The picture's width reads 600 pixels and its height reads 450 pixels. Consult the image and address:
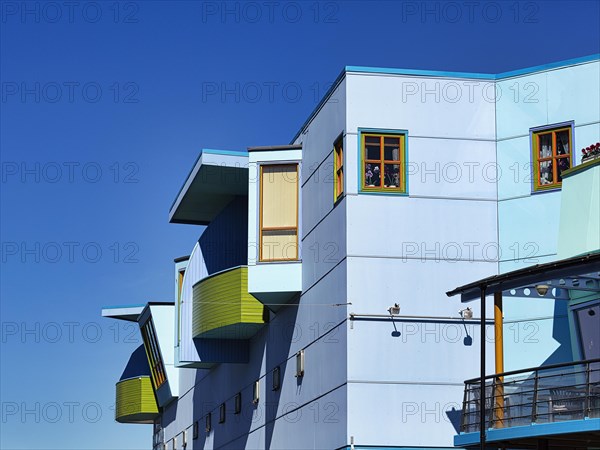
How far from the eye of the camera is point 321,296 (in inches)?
1141

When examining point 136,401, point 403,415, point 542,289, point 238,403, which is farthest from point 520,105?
point 136,401

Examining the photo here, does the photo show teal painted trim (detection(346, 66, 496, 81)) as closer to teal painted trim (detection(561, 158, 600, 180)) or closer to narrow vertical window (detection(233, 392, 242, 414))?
teal painted trim (detection(561, 158, 600, 180))

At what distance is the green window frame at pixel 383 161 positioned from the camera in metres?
27.5

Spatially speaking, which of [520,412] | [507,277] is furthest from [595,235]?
[520,412]

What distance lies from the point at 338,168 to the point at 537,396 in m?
8.13

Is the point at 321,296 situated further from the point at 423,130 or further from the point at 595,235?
the point at 595,235

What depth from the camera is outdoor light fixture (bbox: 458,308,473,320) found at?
27.0m

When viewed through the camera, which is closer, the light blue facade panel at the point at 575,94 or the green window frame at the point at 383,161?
the light blue facade panel at the point at 575,94

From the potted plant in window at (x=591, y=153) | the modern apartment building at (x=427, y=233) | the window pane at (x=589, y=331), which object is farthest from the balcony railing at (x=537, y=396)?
the potted plant in window at (x=591, y=153)

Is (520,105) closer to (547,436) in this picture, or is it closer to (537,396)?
(537,396)

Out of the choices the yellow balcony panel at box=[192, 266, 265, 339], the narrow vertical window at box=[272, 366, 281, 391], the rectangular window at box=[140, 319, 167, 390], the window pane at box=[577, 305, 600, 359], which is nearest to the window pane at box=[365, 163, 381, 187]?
the window pane at box=[577, 305, 600, 359]

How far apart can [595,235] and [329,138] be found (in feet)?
23.4

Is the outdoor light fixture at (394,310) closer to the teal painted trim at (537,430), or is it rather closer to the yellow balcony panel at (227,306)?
the teal painted trim at (537,430)

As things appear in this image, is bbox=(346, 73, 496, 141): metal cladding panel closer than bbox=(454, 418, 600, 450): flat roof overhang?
No
